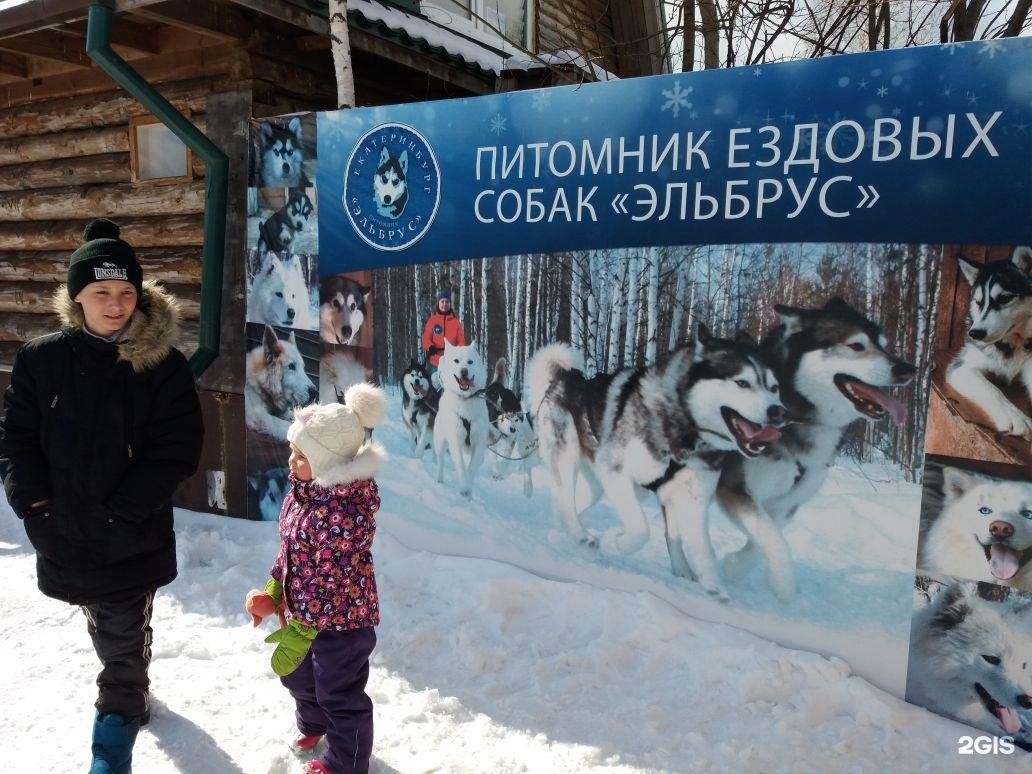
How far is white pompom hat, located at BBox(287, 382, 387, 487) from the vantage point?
8.09 feet

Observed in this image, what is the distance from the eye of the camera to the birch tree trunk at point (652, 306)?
3486 mm

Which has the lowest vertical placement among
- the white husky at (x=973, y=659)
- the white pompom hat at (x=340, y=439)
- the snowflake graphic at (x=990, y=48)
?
the white husky at (x=973, y=659)

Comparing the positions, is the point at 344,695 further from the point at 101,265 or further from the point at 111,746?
the point at 101,265

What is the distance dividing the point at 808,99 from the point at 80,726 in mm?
3580

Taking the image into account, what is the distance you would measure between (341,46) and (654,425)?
280 cm

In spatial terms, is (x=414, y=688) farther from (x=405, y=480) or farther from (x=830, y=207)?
(x=830, y=207)

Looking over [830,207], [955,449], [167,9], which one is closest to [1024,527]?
[955,449]

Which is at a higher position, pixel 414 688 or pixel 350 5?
pixel 350 5

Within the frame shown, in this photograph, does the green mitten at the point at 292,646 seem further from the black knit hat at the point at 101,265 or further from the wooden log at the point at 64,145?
the wooden log at the point at 64,145

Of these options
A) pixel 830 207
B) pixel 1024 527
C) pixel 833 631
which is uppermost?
pixel 830 207

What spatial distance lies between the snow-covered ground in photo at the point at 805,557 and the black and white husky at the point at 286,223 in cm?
163

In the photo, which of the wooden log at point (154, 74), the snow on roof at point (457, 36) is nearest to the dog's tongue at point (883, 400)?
the snow on roof at point (457, 36)

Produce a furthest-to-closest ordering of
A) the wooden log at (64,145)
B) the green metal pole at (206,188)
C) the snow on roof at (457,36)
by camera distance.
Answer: the wooden log at (64,145), the snow on roof at (457,36), the green metal pole at (206,188)

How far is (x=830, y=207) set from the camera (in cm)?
308
